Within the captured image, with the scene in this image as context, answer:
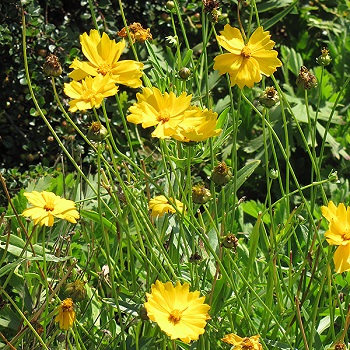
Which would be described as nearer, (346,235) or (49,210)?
(346,235)

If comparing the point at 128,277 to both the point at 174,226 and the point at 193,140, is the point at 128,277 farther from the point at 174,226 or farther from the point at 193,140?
the point at 193,140

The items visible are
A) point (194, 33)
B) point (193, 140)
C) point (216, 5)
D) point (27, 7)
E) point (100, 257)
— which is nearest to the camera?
point (193, 140)

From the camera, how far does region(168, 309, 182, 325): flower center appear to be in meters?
0.83

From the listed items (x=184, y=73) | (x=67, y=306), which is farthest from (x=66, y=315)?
(x=184, y=73)

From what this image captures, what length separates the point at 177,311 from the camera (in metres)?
0.85

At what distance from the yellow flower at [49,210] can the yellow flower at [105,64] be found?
18 centimetres

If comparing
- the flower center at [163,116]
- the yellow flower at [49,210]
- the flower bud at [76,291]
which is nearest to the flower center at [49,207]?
the yellow flower at [49,210]

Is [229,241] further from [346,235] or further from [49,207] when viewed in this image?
[49,207]

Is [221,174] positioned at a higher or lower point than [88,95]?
lower

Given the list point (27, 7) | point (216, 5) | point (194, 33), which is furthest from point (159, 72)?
point (194, 33)

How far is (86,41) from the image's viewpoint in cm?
98

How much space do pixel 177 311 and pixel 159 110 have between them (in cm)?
24

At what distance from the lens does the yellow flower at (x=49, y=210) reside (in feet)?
3.27

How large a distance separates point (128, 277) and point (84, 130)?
32.4 inches
